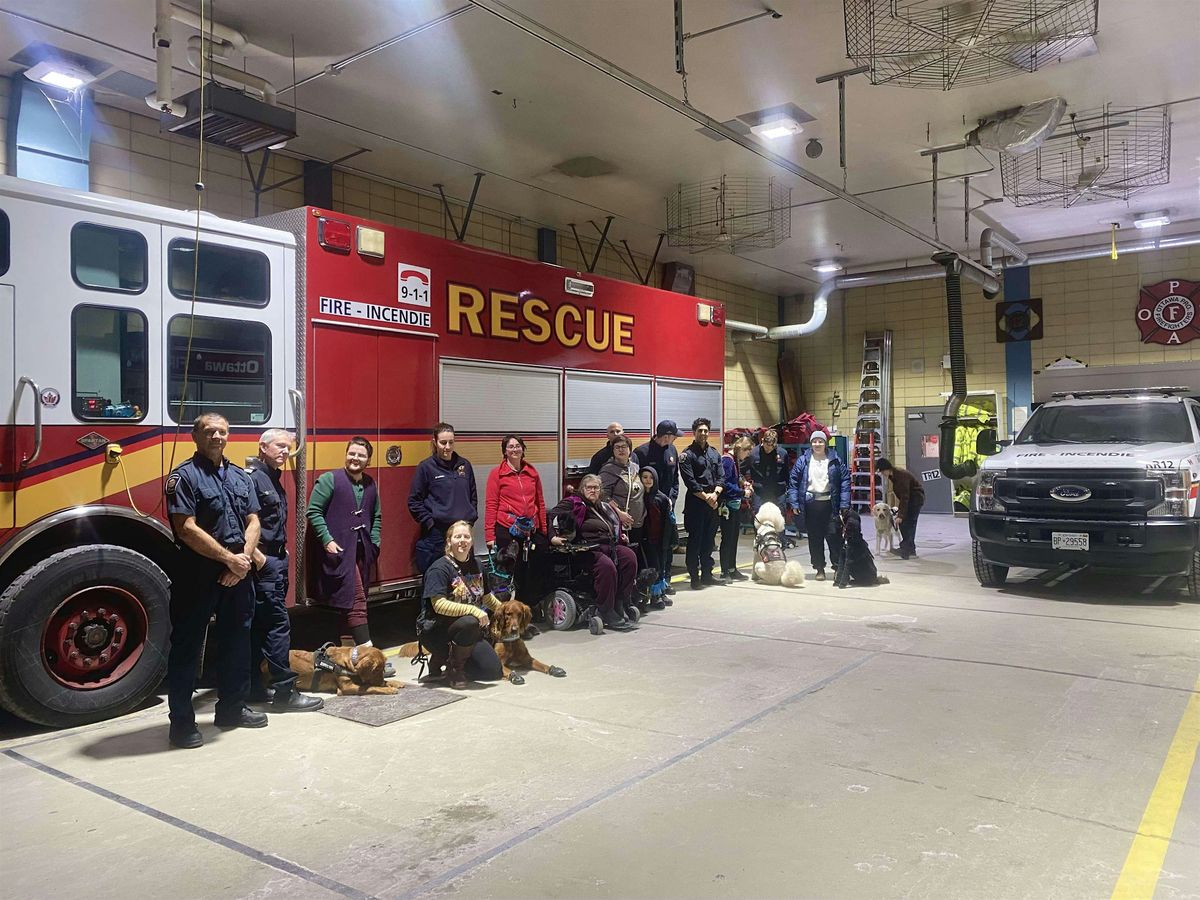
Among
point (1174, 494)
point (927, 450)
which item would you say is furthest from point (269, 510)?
point (927, 450)

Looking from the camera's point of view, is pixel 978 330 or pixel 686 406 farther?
pixel 978 330

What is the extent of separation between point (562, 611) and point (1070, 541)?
4851 mm

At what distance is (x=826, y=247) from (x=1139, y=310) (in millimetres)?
5983

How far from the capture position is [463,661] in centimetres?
579

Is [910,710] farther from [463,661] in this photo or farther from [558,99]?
[558,99]

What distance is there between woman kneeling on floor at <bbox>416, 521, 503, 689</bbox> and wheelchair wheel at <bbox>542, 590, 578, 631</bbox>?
5.59ft

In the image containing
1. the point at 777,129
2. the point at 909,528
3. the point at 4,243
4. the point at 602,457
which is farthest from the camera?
the point at 909,528

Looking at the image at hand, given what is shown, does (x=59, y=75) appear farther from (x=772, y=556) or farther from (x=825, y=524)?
(x=825, y=524)

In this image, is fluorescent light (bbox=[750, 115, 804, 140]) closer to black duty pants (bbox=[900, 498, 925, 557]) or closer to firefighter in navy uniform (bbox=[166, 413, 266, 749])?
black duty pants (bbox=[900, 498, 925, 557])

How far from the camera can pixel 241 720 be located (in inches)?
197

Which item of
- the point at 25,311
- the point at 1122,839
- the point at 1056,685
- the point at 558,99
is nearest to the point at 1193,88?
the point at 558,99

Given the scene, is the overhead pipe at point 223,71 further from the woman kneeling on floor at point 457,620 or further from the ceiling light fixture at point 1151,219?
the ceiling light fixture at point 1151,219

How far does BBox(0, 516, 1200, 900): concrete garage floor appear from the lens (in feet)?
10.6

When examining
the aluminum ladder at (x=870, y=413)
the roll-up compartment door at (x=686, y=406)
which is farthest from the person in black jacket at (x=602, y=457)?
the aluminum ladder at (x=870, y=413)
